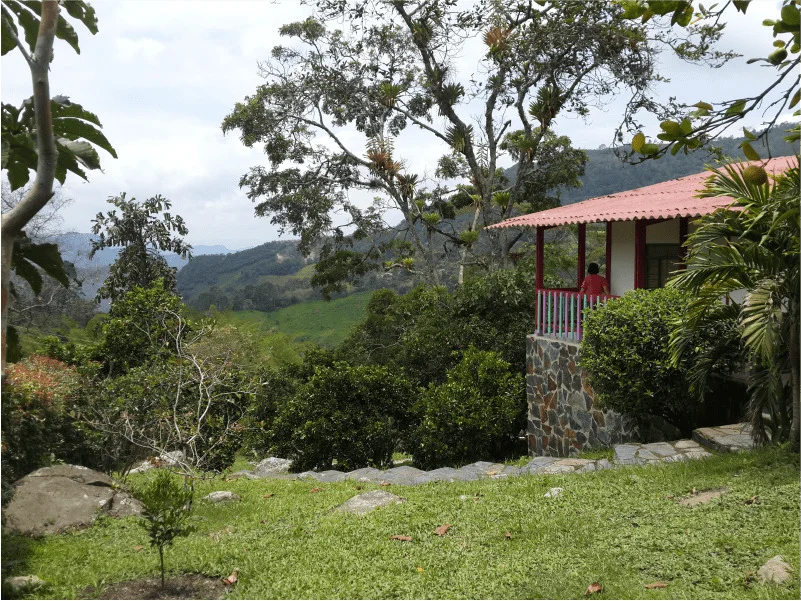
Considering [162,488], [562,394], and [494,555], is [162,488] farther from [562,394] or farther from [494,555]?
[562,394]

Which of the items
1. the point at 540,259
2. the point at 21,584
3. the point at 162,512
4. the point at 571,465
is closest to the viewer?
the point at 21,584

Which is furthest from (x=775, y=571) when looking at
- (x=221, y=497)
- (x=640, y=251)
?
(x=640, y=251)

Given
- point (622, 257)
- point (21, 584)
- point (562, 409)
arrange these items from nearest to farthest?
point (21, 584) → point (562, 409) → point (622, 257)

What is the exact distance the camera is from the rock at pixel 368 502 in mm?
6672

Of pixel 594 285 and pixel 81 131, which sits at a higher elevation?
pixel 81 131

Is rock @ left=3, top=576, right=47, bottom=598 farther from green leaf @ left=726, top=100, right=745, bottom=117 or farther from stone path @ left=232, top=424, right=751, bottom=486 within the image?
green leaf @ left=726, top=100, right=745, bottom=117

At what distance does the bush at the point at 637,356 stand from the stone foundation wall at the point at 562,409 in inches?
45.4

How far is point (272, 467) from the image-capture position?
37.3 ft

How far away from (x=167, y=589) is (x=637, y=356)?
5929 mm

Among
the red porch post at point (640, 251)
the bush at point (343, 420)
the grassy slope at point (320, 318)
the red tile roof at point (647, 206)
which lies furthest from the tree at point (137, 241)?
the grassy slope at point (320, 318)

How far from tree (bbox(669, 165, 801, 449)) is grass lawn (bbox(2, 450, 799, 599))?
2.08ft

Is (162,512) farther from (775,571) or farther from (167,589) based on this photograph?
(775,571)

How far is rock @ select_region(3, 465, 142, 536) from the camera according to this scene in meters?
6.04

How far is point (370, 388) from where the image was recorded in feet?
→ 39.9
